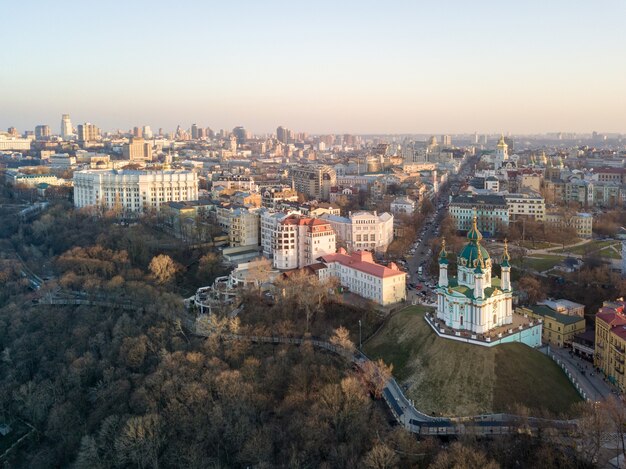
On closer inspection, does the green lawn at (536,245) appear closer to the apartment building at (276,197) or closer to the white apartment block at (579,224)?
the white apartment block at (579,224)

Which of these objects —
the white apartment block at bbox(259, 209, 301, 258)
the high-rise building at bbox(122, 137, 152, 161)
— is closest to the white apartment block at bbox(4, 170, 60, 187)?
the high-rise building at bbox(122, 137, 152, 161)

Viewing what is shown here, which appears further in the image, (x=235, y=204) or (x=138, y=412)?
(x=235, y=204)

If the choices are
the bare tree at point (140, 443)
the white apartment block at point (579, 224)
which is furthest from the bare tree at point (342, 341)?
the white apartment block at point (579, 224)

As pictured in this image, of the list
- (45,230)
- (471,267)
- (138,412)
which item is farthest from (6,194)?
(471,267)

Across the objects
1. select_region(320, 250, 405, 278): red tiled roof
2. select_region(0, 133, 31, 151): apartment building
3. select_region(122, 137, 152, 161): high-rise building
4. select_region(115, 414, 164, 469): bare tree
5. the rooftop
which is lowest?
select_region(115, 414, 164, 469): bare tree

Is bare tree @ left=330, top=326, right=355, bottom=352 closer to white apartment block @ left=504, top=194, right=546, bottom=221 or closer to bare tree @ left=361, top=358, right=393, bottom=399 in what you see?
bare tree @ left=361, top=358, right=393, bottom=399

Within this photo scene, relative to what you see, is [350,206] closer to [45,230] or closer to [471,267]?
[45,230]
